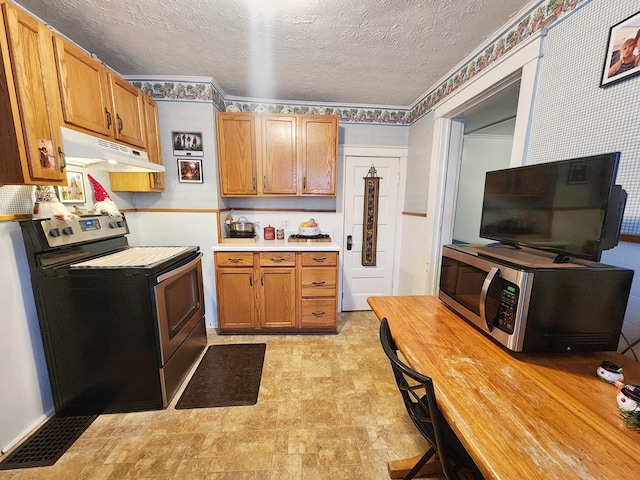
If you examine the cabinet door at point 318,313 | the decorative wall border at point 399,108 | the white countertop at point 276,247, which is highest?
the decorative wall border at point 399,108

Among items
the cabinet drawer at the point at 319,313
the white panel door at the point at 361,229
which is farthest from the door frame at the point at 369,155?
the cabinet drawer at the point at 319,313

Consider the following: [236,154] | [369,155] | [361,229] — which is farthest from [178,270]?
[369,155]

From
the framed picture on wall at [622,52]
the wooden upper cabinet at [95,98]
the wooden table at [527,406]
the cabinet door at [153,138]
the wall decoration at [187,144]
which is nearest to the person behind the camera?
the wooden table at [527,406]

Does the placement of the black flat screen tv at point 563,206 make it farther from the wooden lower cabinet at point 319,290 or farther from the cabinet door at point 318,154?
the cabinet door at point 318,154

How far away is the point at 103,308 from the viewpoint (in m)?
1.52

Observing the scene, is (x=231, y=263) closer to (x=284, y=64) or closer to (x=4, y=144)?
(x=4, y=144)

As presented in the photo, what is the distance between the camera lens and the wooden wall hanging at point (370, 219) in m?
3.02

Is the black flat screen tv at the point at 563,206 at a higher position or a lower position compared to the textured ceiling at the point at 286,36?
lower

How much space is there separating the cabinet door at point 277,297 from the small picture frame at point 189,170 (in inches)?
44.9

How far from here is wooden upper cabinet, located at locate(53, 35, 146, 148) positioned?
1403 millimetres

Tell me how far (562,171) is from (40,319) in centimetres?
276

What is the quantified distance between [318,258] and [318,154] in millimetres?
1102

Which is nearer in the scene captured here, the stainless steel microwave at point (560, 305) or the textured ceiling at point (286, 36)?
the stainless steel microwave at point (560, 305)

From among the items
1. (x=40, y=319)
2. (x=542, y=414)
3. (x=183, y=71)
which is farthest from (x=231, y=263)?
(x=542, y=414)
